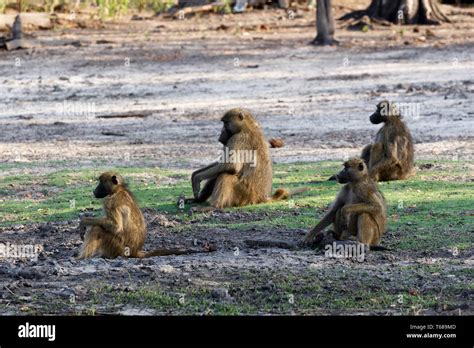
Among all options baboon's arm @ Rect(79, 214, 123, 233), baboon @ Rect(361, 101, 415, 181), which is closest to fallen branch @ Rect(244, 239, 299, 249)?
baboon's arm @ Rect(79, 214, 123, 233)

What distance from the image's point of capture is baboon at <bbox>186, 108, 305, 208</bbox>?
45.1 feet

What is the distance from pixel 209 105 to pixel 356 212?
1301 centimetres

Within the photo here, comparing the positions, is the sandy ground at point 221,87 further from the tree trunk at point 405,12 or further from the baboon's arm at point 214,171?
the baboon's arm at point 214,171

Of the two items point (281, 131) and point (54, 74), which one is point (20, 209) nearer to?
point (281, 131)

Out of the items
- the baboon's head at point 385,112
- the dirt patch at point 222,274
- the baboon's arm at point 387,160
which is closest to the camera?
the dirt patch at point 222,274

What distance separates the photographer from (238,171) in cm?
1388

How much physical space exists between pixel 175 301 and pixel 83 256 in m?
1.89

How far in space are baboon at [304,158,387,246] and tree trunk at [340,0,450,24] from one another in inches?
919

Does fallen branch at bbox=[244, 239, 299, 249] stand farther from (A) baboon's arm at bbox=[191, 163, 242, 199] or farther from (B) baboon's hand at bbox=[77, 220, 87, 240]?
(A) baboon's arm at bbox=[191, 163, 242, 199]

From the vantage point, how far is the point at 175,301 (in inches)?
371

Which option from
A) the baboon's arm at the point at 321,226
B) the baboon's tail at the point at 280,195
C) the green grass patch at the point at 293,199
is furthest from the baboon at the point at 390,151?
the baboon's arm at the point at 321,226

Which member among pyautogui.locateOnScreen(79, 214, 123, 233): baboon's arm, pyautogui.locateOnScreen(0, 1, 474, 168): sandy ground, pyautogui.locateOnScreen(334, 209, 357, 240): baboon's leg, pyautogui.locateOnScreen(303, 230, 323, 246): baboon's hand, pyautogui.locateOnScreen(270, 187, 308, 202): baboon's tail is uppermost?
pyautogui.locateOnScreen(79, 214, 123, 233): baboon's arm

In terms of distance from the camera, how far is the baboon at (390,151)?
1556 cm
